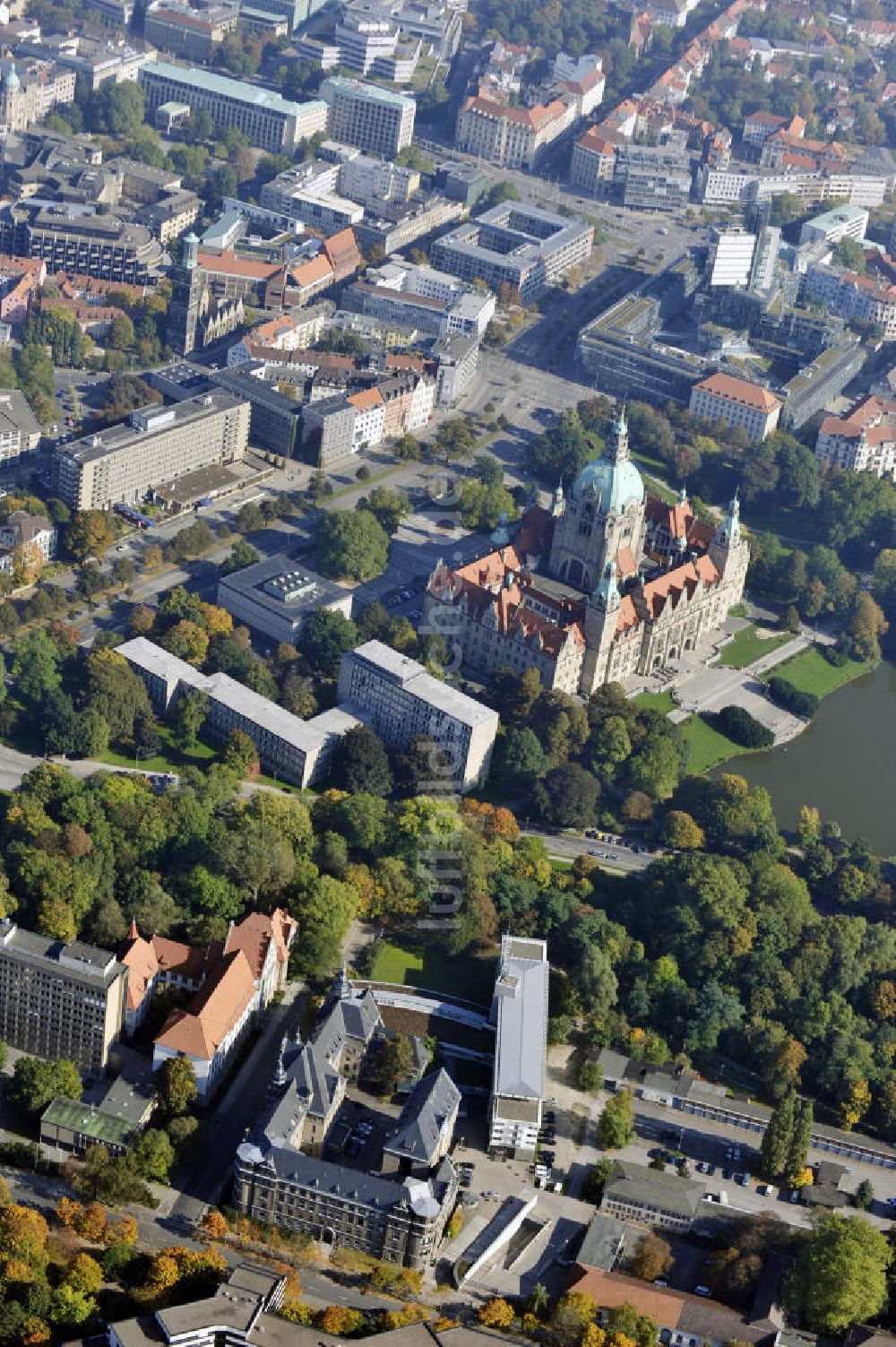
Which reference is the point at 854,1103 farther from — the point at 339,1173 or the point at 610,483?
the point at 610,483

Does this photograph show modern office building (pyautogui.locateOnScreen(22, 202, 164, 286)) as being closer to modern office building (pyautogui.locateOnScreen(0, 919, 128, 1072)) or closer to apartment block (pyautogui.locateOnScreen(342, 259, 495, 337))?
apartment block (pyautogui.locateOnScreen(342, 259, 495, 337))

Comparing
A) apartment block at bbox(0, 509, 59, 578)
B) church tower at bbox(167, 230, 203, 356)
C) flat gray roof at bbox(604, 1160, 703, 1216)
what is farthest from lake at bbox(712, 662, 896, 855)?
church tower at bbox(167, 230, 203, 356)

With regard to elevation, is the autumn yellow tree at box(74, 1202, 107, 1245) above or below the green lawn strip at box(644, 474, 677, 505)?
below

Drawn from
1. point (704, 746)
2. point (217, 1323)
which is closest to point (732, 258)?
point (704, 746)

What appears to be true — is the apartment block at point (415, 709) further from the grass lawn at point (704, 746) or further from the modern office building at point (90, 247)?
the modern office building at point (90, 247)

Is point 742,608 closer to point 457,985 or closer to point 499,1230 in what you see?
point 457,985
